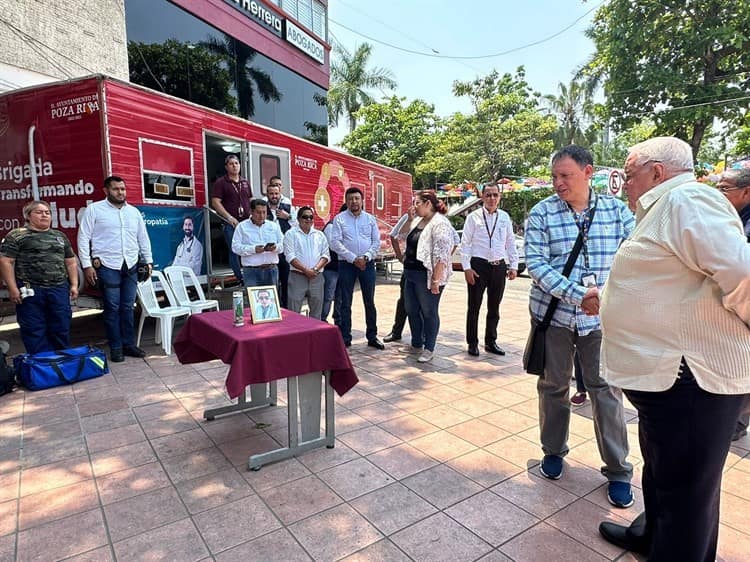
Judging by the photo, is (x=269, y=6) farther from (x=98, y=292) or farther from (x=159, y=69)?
(x=98, y=292)

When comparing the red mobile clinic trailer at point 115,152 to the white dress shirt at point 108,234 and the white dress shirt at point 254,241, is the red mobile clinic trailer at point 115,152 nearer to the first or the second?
the white dress shirt at point 108,234

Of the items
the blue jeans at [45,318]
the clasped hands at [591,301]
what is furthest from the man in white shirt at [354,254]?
the clasped hands at [591,301]

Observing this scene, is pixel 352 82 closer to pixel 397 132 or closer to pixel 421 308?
pixel 397 132

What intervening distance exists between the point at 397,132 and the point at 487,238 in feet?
74.9

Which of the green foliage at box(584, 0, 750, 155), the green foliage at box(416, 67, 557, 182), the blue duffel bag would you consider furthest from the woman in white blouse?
the green foliage at box(416, 67, 557, 182)

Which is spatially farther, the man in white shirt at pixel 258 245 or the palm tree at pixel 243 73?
the palm tree at pixel 243 73

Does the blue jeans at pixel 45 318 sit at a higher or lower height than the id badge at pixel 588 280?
lower

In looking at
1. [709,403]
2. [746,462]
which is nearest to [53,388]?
[709,403]

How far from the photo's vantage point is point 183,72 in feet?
31.2

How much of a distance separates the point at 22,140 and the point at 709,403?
6557 mm

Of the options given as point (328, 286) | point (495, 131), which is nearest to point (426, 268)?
point (328, 286)

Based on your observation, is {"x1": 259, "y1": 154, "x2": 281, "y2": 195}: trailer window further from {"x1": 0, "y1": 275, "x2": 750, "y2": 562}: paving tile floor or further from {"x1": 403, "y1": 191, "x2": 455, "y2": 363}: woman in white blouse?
{"x1": 0, "y1": 275, "x2": 750, "y2": 562}: paving tile floor

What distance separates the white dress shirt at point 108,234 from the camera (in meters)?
4.74

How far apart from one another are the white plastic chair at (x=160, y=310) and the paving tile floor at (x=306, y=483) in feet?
3.76
